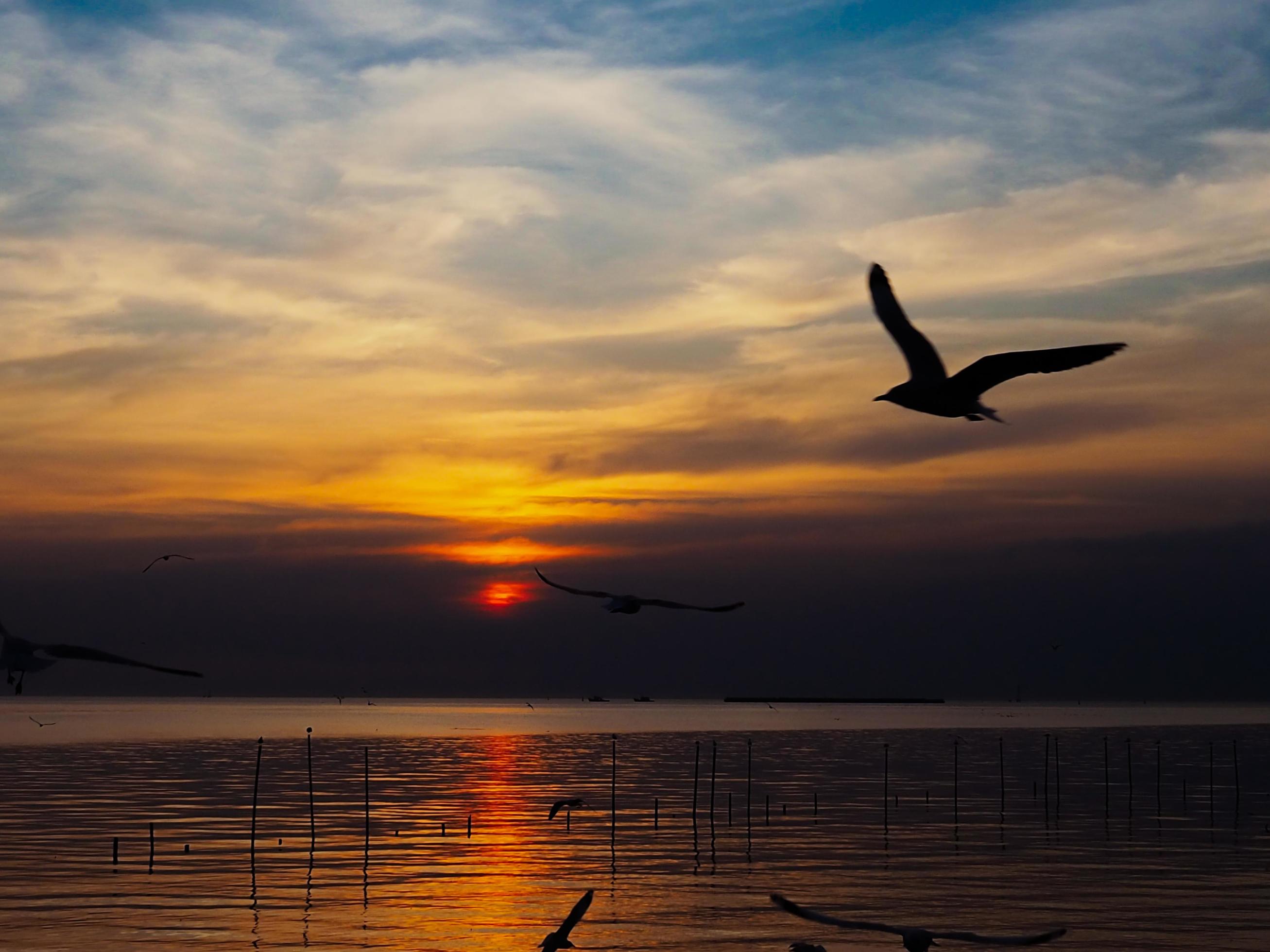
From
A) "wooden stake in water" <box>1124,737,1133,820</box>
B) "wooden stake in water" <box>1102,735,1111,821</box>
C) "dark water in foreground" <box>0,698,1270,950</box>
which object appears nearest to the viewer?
"dark water in foreground" <box>0,698,1270,950</box>

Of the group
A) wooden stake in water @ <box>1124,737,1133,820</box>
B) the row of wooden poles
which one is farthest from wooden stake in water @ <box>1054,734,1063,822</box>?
wooden stake in water @ <box>1124,737,1133,820</box>

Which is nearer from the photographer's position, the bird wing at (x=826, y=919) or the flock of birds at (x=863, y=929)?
the flock of birds at (x=863, y=929)

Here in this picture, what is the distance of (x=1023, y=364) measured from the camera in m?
14.9

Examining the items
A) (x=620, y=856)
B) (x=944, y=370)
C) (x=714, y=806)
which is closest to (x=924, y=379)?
(x=944, y=370)

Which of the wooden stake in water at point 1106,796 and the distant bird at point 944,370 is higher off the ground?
the distant bird at point 944,370

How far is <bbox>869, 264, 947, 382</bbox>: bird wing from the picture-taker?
54.2 feet

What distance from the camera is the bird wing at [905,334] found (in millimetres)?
16531

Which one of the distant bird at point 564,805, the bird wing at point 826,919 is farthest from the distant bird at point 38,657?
the distant bird at point 564,805

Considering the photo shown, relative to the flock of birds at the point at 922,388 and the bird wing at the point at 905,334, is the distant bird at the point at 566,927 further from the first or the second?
the bird wing at the point at 905,334

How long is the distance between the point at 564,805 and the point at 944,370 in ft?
194

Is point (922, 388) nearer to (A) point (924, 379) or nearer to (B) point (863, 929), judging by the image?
(A) point (924, 379)

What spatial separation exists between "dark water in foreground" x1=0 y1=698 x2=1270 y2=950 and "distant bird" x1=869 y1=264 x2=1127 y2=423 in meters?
29.1

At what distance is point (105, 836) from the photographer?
66.0m

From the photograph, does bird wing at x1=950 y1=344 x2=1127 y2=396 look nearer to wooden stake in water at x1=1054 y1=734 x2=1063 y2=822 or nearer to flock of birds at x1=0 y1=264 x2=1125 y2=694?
flock of birds at x1=0 y1=264 x2=1125 y2=694
